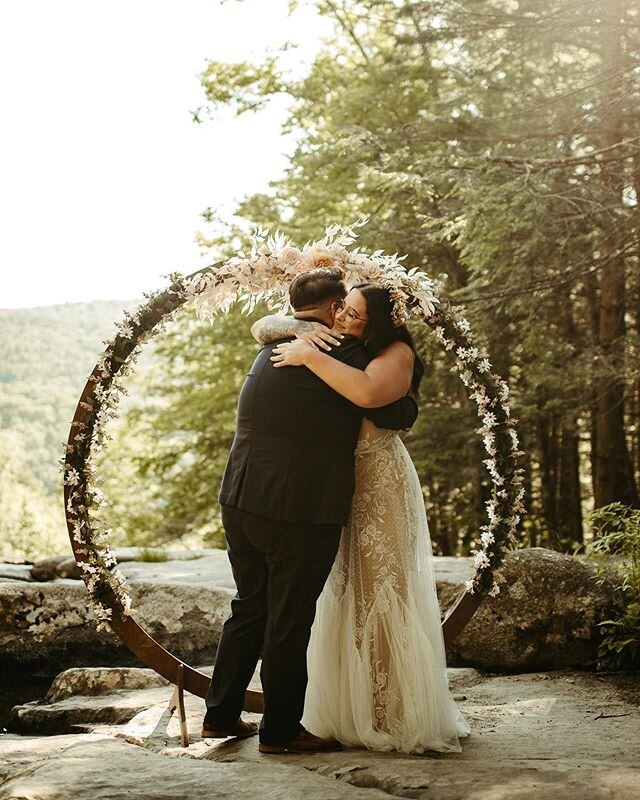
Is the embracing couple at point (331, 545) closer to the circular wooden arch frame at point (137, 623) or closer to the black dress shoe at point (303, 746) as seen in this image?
the black dress shoe at point (303, 746)


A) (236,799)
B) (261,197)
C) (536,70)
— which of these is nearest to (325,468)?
(236,799)

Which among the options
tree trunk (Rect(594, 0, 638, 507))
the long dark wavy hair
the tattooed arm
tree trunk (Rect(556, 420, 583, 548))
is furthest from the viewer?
tree trunk (Rect(556, 420, 583, 548))

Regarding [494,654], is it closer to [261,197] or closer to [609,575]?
[609,575]

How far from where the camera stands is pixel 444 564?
27.1 feet

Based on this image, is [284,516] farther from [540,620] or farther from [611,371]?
[611,371]

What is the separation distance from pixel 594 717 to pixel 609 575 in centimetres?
166

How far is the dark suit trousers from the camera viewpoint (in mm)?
4180

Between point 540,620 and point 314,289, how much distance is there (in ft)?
11.0

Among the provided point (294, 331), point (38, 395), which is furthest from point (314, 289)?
point (38, 395)

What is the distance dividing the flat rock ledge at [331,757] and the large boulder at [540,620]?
44cm

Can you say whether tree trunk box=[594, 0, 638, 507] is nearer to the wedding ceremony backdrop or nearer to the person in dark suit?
the wedding ceremony backdrop

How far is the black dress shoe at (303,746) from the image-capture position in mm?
4199

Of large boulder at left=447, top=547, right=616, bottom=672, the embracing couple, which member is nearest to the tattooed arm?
the embracing couple

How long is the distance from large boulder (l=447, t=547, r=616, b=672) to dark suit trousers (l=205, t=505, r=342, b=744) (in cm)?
266
